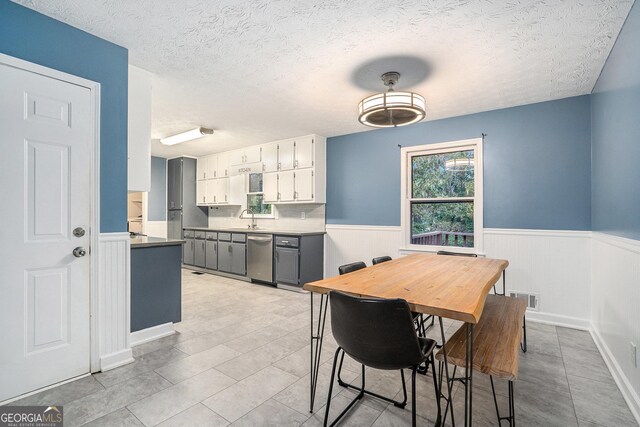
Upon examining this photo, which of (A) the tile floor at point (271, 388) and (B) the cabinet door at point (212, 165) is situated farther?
(B) the cabinet door at point (212, 165)

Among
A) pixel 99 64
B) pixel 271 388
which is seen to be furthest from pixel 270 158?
pixel 271 388

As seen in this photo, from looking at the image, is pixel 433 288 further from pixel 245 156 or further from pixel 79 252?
pixel 245 156

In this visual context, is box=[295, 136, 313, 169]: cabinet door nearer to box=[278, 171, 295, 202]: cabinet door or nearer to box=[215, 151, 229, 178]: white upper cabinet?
box=[278, 171, 295, 202]: cabinet door

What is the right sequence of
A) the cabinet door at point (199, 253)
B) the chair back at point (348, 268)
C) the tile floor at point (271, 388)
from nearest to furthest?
the tile floor at point (271, 388), the chair back at point (348, 268), the cabinet door at point (199, 253)

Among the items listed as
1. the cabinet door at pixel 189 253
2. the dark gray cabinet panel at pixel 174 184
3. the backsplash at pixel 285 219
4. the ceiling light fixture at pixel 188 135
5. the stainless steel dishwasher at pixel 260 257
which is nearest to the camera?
the ceiling light fixture at pixel 188 135

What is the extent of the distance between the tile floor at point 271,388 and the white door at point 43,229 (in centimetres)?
24

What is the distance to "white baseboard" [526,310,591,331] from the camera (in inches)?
131

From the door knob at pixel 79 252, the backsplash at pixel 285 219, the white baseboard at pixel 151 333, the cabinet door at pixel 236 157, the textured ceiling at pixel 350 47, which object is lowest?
the white baseboard at pixel 151 333

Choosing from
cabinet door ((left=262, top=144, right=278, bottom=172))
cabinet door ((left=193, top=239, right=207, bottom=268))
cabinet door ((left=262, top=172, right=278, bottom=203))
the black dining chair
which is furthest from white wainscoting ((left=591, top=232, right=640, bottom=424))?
cabinet door ((left=193, top=239, right=207, bottom=268))

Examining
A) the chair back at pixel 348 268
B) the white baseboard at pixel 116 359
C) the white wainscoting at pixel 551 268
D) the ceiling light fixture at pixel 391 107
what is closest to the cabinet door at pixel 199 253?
the white baseboard at pixel 116 359

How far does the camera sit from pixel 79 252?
2178 mm

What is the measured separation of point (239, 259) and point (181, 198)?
2.36m

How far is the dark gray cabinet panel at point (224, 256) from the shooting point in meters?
5.65

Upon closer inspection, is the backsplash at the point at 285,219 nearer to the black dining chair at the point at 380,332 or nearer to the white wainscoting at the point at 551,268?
the white wainscoting at the point at 551,268
